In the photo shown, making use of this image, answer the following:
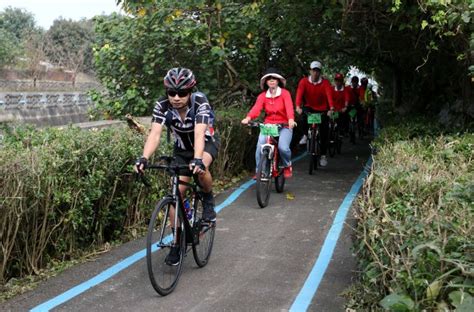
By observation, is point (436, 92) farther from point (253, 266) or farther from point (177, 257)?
point (177, 257)

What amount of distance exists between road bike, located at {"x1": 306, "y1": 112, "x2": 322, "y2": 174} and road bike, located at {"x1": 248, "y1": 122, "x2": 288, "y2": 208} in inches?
84.3

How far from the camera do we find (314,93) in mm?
11578

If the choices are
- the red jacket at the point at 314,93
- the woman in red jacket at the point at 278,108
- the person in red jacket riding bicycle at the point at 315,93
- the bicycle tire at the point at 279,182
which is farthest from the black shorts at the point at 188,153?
the red jacket at the point at 314,93

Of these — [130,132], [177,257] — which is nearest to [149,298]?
[177,257]

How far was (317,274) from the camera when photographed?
5.77 metres

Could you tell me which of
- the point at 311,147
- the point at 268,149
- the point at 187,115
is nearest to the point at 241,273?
the point at 187,115

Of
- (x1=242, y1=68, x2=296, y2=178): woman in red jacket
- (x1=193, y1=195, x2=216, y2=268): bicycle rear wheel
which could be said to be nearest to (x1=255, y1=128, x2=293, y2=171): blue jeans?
(x1=242, y1=68, x2=296, y2=178): woman in red jacket

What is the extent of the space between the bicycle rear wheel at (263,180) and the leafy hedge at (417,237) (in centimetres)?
271

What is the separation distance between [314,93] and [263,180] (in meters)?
3.60

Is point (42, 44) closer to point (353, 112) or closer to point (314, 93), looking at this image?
point (353, 112)

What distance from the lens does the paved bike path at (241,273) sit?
5.01 m

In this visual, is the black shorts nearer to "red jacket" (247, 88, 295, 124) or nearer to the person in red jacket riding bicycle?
"red jacket" (247, 88, 295, 124)

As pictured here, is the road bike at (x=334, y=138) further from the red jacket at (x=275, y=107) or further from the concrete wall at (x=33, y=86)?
the concrete wall at (x=33, y=86)

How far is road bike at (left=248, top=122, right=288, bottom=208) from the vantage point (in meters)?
8.48
